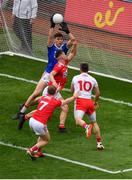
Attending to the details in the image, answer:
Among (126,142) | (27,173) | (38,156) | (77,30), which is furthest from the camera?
(77,30)

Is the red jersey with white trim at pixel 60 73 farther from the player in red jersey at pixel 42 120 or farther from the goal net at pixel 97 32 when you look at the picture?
the goal net at pixel 97 32

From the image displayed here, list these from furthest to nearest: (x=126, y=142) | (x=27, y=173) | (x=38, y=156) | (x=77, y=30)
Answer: (x=77, y=30) → (x=126, y=142) → (x=38, y=156) → (x=27, y=173)

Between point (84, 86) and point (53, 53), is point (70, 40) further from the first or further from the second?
point (84, 86)

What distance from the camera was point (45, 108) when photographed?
16234mm

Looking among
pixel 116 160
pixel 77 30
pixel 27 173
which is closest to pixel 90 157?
pixel 116 160

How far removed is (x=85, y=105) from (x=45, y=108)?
1.27 m

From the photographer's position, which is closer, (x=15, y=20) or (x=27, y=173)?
(x=27, y=173)

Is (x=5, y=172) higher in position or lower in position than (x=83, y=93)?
lower

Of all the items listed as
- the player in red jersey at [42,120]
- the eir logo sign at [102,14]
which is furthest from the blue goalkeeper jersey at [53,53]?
the eir logo sign at [102,14]

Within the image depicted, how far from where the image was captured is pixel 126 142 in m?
17.6

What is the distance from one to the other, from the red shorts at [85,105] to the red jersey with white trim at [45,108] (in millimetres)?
950

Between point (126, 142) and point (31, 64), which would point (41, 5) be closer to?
point (31, 64)

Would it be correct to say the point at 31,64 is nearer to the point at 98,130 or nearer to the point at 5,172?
the point at 98,130

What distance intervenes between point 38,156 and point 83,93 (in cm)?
184
